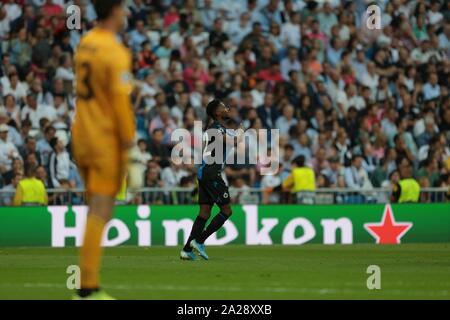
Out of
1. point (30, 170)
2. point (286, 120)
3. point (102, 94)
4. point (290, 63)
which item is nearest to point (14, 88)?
point (30, 170)

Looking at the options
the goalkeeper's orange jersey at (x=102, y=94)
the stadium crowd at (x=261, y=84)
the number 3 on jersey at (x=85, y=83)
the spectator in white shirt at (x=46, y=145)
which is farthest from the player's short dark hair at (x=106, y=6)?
the spectator in white shirt at (x=46, y=145)

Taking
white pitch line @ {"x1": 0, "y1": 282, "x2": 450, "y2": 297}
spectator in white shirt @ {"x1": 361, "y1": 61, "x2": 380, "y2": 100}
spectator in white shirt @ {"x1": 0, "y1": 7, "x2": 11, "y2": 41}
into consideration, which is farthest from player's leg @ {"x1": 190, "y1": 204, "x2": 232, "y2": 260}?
spectator in white shirt @ {"x1": 361, "y1": 61, "x2": 380, "y2": 100}

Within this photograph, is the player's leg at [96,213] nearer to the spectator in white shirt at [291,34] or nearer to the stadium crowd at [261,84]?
the stadium crowd at [261,84]

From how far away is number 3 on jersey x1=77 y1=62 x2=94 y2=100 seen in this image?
10.9 metres

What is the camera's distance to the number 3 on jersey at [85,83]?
10.9 meters

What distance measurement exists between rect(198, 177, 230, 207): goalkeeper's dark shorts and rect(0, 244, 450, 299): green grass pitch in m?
0.93

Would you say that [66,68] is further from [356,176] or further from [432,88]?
[432,88]

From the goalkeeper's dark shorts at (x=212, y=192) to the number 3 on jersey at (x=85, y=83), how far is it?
888 centimetres

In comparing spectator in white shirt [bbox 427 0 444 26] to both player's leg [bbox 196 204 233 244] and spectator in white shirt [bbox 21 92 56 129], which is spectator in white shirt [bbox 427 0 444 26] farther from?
player's leg [bbox 196 204 233 244]

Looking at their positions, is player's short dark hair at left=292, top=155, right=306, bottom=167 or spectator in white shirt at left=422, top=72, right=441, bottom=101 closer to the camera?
player's short dark hair at left=292, top=155, right=306, bottom=167

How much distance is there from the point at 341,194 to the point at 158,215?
4228 millimetres

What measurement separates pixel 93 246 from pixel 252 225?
638 inches
